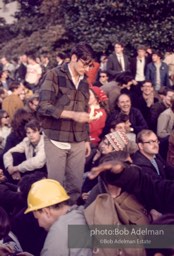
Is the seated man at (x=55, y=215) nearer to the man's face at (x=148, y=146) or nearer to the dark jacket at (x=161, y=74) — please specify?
the man's face at (x=148, y=146)

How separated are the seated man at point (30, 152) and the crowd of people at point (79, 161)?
1 cm

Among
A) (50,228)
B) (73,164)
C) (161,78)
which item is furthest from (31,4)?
(50,228)

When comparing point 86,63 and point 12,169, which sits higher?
point 86,63

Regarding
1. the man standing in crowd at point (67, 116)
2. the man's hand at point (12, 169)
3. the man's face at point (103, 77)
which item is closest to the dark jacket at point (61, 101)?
the man standing in crowd at point (67, 116)

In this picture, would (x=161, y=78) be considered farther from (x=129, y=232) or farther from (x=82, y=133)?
(x=129, y=232)

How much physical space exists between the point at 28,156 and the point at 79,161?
1.83m

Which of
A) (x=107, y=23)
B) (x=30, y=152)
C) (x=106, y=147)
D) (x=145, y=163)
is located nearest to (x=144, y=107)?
(x=30, y=152)

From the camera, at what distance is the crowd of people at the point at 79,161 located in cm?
424

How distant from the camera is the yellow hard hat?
4.71 metres

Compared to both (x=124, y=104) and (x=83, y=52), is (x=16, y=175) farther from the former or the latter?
(x=83, y=52)

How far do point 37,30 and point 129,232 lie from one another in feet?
59.9

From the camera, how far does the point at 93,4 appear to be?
1834 centimetres

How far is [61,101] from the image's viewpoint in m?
6.09

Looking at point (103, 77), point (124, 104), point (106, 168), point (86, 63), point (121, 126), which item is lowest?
point (121, 126)
